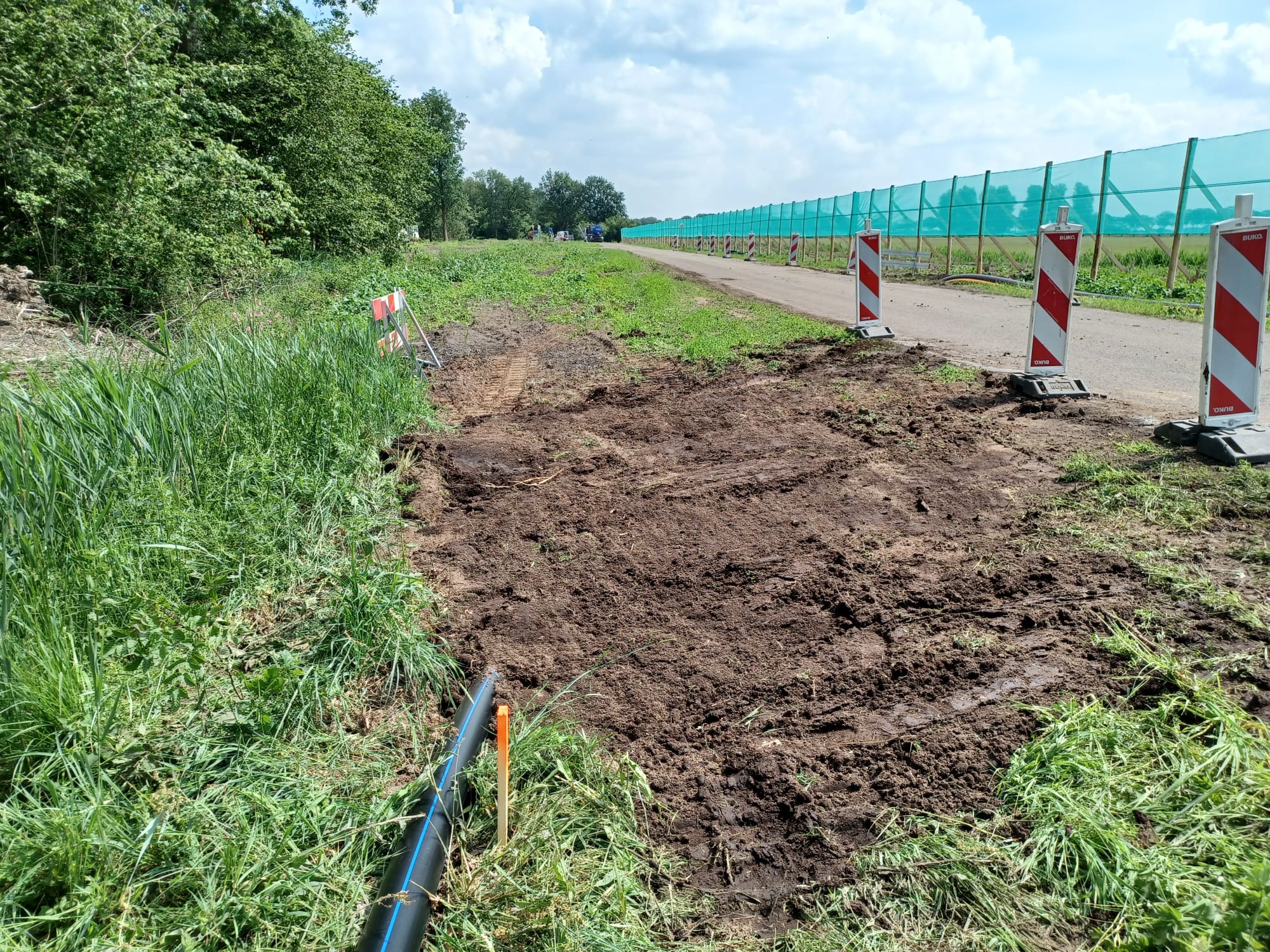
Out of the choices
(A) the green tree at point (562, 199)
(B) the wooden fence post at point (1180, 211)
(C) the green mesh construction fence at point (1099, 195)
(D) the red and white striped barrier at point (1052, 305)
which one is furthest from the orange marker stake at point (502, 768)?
(A) the green tree at point (562, 199)

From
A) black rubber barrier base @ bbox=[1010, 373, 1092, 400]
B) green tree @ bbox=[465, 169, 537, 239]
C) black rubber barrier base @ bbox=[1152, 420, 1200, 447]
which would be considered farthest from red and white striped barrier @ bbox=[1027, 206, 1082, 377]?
green tree @ bbox=[465, 169, 537, 239]

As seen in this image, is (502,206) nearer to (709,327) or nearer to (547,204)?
(547,204)

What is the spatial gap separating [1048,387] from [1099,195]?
15.1 m

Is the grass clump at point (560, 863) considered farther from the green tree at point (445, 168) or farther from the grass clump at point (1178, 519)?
the green tree at point (445, 168)

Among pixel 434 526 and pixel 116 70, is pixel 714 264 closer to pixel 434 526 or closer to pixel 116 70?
pixel 116 70

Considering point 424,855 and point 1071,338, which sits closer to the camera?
point 424,855

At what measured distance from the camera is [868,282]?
998cm

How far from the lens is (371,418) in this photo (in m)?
6.17

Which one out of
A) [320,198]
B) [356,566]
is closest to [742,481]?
[356,566]

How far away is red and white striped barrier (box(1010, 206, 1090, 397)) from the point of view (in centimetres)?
653

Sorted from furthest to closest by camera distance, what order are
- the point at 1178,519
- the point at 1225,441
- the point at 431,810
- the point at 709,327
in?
the point at 709,327
the point at 1225,441
the point at 1178,519
the point at 431,810

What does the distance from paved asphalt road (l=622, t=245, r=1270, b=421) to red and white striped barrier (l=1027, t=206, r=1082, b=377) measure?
52 cm

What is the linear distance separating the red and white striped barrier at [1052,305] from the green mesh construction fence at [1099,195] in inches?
400

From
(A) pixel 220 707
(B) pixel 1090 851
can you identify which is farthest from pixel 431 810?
(B) pixel 1090 851
